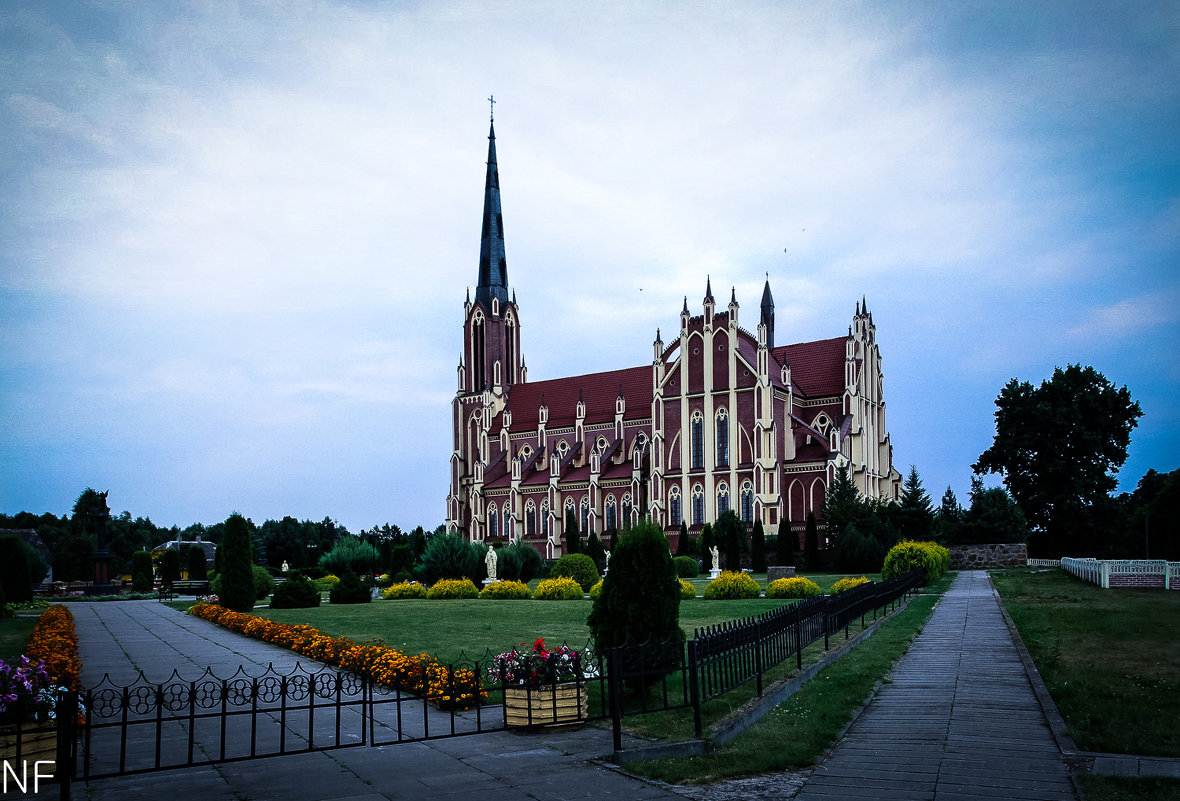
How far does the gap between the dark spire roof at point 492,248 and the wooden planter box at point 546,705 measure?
7338 cm

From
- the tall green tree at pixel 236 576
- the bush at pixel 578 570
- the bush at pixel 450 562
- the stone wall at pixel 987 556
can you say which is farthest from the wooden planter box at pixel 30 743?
the stone wall at pixel 987 556

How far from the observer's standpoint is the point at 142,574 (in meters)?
52.8

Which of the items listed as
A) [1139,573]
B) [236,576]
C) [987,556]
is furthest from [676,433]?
[236,576]

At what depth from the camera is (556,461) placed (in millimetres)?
71688

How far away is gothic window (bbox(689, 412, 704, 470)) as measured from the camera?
211 ft

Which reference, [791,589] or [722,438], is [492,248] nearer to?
[722,438]

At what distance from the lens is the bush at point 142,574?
171ft

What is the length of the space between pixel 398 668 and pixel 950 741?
6.31 meters

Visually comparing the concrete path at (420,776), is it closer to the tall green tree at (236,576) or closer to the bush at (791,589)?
the tall green tree at (236,576)

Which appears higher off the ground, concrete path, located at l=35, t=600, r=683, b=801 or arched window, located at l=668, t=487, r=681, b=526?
arched window, located at l=668, t=487, r=681, b=526

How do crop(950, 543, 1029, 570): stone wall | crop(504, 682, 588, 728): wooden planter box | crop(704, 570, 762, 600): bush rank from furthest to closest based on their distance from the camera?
crop(950, 543, 1029, 570): stone wall → crop(704, 570, 762, 600): bush → crop(504, 682, 588, 728): wooden planter box

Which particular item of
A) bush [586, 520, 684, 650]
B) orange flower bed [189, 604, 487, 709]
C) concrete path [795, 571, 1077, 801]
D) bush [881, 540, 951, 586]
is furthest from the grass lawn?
bush [881, 540, 951, 586]

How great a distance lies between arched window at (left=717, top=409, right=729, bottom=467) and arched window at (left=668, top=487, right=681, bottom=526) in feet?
12.6

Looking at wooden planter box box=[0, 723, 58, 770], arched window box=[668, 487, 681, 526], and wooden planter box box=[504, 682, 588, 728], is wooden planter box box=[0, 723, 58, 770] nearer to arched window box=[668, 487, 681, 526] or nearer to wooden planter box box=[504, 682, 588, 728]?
wooden planter box box=[504, 682, 588, 728]
